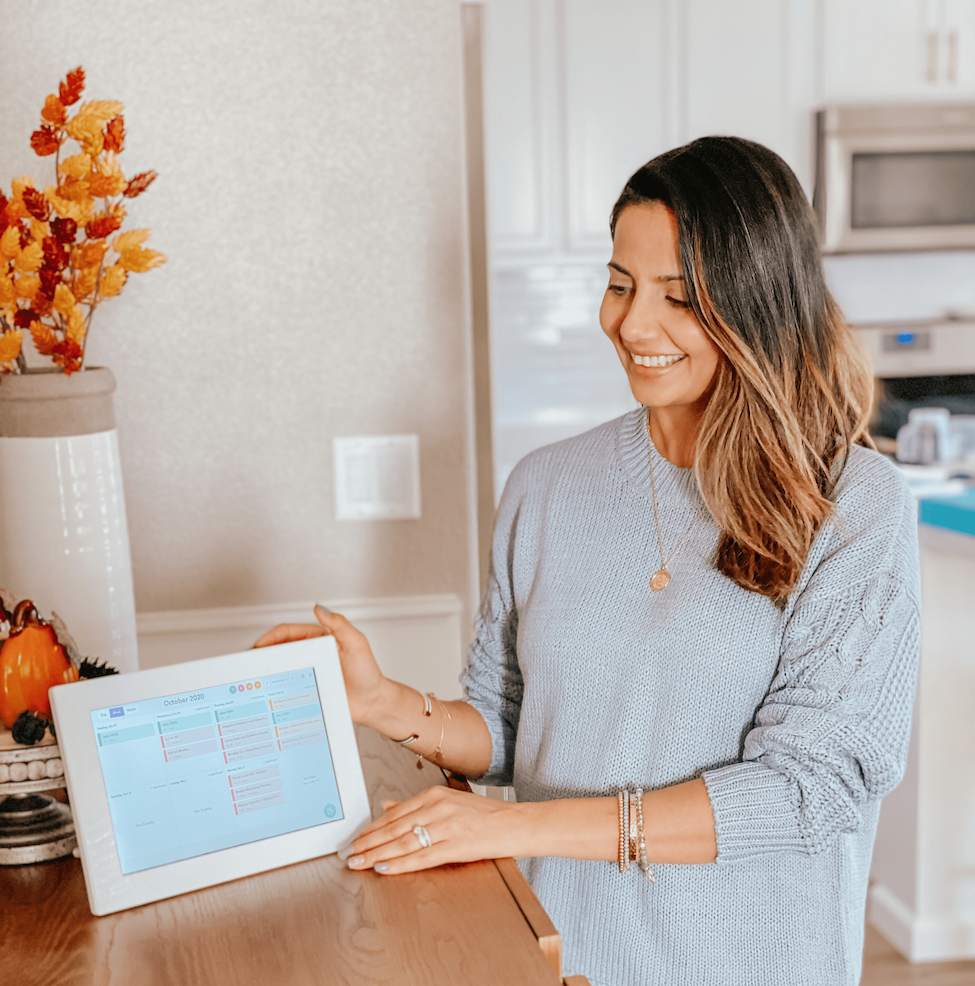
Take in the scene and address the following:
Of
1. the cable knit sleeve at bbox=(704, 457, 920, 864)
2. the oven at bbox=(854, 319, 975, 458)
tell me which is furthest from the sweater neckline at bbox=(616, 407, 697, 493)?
the oven at bbox=(854, 319, 975, 458)

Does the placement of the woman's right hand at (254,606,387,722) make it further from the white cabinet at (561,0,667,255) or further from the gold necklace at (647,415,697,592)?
the white cabinet at (561,0,667,255)

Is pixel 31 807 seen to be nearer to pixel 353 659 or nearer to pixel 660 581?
pixel 353 659

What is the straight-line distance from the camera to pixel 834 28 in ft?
11.0

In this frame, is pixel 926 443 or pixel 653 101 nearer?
pixel 926 443

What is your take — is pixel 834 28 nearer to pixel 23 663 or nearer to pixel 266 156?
pixel 266 156

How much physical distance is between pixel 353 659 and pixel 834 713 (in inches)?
19.9

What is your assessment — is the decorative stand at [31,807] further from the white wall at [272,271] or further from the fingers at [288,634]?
the white wall at [272,271]

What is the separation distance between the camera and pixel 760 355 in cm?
117

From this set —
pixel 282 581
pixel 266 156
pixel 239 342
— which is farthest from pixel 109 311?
pixel 282 581

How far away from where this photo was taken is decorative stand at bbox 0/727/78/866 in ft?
3.27

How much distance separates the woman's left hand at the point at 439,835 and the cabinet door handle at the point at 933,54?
3.19 meters

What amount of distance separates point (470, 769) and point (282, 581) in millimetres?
730

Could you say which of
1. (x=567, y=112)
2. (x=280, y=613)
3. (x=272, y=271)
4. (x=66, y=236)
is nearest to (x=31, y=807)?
(x=66, y=236)

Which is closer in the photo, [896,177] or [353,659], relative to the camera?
[353,659]
